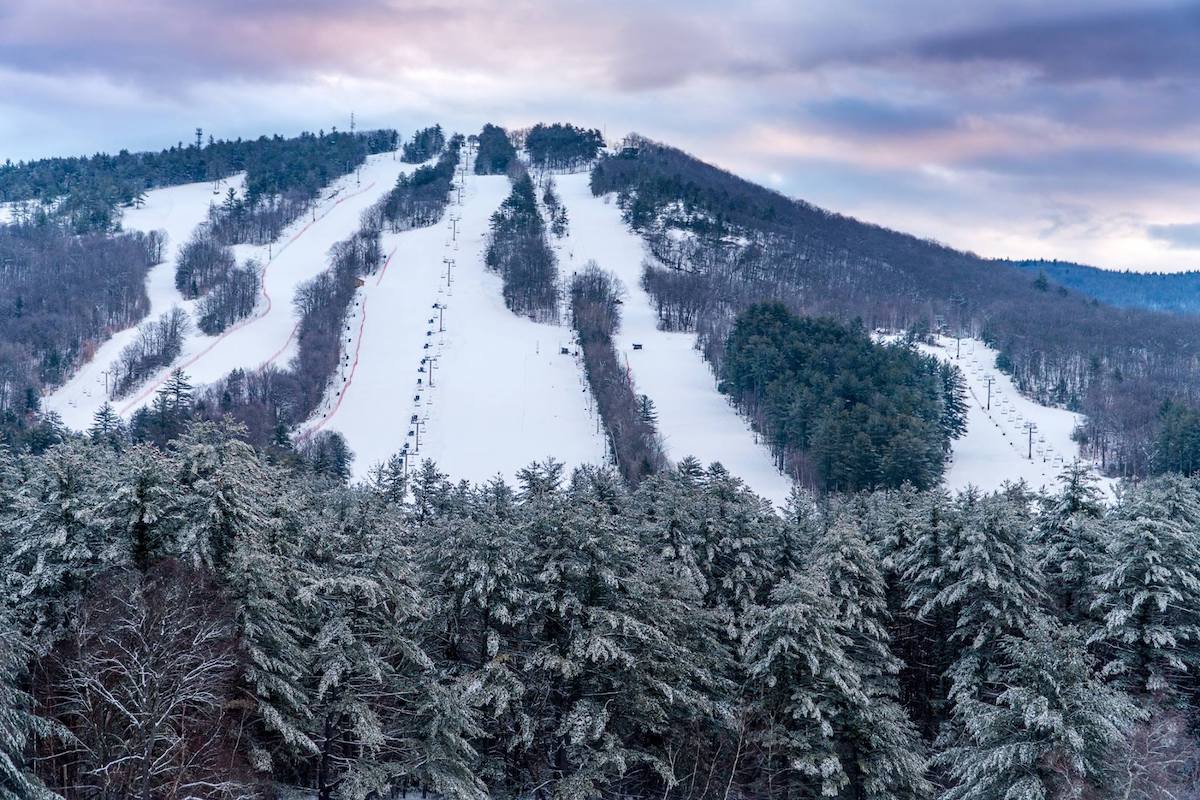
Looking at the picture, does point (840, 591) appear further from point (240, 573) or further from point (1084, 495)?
point (240, 573)

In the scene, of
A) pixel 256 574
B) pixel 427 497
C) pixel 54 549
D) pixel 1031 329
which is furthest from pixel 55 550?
pixel 1031 329

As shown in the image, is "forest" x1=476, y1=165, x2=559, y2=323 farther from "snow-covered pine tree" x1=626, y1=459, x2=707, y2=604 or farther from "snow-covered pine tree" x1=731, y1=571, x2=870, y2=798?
"snow-covered pine tree" x1=731, y1=571, x2=870, y2=798

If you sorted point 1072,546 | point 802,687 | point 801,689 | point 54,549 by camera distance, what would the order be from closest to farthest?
point 54,549 < point 801,689 < point 802,687 < point 1072,546

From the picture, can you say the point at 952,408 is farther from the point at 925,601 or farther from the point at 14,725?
the point at 14,725

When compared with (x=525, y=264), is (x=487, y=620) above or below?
below

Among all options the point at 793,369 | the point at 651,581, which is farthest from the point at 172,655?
the point at 793,369

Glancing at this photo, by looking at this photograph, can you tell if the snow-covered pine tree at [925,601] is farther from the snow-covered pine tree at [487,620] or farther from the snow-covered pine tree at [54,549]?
the snow-covered pine tree at [54,549]

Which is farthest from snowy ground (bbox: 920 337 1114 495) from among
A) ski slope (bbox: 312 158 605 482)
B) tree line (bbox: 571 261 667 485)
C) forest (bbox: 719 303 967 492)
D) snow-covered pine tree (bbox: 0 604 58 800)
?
snow-covered pine tree (bbox: 0 604 58 800)
